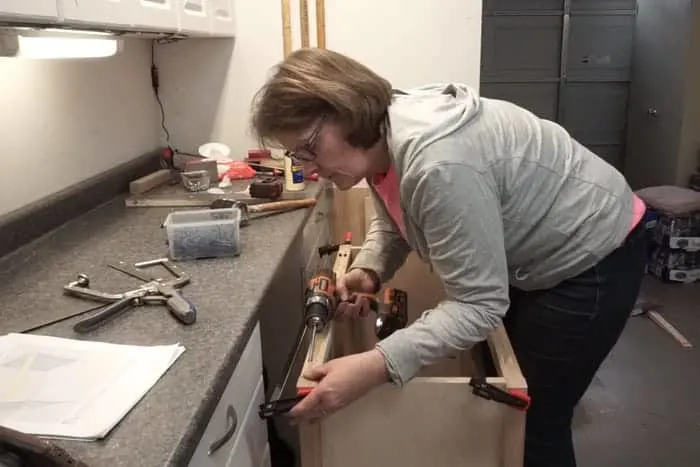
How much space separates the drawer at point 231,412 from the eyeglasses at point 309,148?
1.03ft

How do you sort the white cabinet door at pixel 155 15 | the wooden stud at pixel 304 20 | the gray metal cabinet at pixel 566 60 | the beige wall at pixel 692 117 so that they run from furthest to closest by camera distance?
the gray metal cabinet at pixel 566 60, the beige wall at pixel 692 117, the wooden stud at pixel 304 20, the white cabinet door at pixel 155 15

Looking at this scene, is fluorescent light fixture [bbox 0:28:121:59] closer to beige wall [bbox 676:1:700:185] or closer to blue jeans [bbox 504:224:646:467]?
blue jeans [bbox 504:224:646:467]

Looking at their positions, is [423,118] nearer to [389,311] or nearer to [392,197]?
[392,197]

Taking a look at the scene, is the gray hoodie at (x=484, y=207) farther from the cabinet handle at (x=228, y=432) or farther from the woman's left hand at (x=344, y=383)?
the cabinet handle at (x=228, y=432)

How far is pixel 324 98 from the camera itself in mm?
1131

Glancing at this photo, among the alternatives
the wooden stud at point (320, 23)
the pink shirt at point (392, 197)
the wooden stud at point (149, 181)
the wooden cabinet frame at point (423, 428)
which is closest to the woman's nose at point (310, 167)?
the pink shirt at point (392, 197)

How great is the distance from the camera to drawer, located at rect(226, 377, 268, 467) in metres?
1.09

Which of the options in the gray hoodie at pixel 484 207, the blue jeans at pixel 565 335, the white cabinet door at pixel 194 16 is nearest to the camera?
the gray hoodie at pixel 484 207

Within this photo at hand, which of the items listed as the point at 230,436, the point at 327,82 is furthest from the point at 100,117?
the point at 230,436

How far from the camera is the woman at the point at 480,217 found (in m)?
1.07

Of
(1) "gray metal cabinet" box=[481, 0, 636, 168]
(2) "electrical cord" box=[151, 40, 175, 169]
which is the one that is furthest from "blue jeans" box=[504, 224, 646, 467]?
(1) "gray metal cabinet" box=[481, 0, 636, 168]

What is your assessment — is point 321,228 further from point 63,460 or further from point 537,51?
point 537,51

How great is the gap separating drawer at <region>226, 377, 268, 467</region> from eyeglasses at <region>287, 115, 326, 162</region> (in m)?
0.42

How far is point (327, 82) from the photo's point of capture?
1.14m
